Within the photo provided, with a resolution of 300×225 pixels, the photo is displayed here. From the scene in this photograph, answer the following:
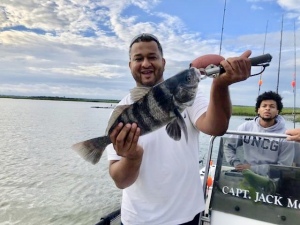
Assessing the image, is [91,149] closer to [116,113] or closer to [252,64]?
[116,113]

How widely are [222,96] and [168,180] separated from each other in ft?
2.54

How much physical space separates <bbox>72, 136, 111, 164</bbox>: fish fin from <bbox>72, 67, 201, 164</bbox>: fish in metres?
0.02

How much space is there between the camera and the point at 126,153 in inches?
82.7

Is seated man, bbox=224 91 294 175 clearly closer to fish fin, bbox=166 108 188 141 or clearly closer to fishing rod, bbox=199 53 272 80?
fish fin, bbox=166 108 188 141

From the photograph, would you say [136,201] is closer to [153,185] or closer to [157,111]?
[153,185]

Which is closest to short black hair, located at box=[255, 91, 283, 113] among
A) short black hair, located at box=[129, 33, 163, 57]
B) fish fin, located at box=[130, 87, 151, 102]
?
short black hair, located at box=[129, 33, 163, 57]

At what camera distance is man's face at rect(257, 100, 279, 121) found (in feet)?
19.7

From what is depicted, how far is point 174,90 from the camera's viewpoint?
6.51 feet

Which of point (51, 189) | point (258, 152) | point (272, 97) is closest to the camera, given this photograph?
point (258, 152)

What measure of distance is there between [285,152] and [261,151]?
272 millimetres

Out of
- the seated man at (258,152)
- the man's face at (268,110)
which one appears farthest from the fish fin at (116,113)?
the man's face at (268,110)

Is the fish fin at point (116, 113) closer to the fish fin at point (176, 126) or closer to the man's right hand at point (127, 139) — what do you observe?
the man's right hand at point (127, 139)

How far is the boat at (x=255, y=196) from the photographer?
3.42m

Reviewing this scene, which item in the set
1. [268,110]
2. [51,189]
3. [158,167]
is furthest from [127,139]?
[51,189]
